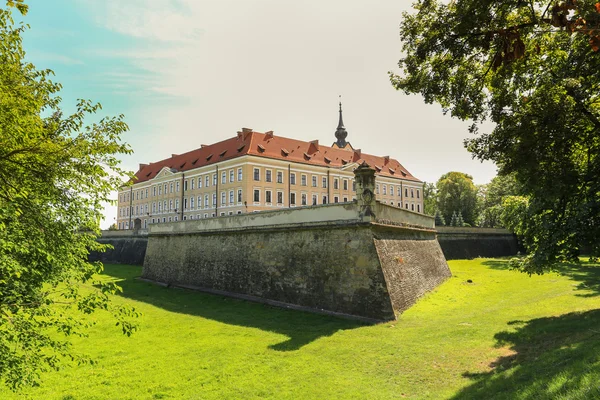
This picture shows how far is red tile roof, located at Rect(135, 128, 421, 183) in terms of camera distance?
48.2 metres

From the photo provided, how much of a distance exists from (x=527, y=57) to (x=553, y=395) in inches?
313

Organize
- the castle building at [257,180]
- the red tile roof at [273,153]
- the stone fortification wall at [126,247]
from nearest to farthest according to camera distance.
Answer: the stone fortification wall at [126,247]
the castle building at [257,180]
the red tile roof at [273,153]

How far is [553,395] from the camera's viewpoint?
5.53 metres

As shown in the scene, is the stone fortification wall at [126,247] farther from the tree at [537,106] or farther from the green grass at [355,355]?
the tree at [537,106]

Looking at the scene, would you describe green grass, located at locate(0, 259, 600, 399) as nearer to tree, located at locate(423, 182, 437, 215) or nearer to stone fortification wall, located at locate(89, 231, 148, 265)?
stone fortification wall, located at locate(89, 231, 148, 265)

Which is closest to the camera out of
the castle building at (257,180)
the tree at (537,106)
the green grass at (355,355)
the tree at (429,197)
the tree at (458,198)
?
the green grass at (355,355)

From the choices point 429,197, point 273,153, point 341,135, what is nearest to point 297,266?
point 273,153

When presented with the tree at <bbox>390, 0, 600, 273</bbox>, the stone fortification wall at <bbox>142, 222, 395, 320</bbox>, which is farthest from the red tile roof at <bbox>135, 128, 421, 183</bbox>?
the tree at <bbox>390, 0, 600, 273</bbox>

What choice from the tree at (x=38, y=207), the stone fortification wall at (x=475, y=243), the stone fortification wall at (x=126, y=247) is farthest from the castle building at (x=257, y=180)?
the tree at (x=38, y=207)

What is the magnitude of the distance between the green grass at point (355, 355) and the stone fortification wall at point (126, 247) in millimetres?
24328

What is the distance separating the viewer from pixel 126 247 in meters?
41.4

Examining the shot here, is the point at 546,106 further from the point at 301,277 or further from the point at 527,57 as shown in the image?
the point at 301,277

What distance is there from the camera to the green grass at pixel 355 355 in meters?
7.93

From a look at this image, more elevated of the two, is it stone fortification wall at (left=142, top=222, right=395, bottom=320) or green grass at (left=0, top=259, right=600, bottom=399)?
stone fortification wall at (left=142, top=222, right=395, bottom=320)
